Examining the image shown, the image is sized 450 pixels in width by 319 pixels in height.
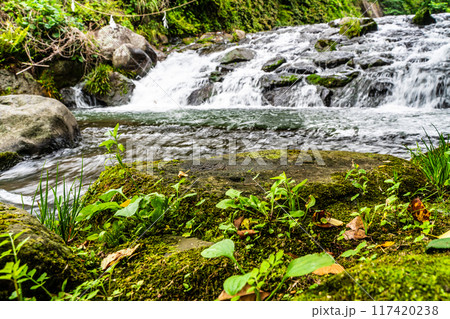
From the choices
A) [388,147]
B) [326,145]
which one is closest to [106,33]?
[326,145]

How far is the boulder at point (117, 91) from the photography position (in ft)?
31.6

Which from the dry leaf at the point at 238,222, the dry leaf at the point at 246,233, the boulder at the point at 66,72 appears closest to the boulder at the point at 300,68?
the boulder at the point at 66,72

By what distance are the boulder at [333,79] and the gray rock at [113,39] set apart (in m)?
7.83

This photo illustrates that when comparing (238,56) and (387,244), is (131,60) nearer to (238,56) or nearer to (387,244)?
(238,56)

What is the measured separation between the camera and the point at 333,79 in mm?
7836

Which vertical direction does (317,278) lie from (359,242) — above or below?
above

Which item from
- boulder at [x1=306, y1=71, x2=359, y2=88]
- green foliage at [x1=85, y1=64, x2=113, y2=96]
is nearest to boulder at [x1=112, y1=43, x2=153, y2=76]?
green foliage at [x1=85, y1=64, x2=113, y2=96]

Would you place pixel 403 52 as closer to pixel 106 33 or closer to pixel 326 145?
pixel 326 145

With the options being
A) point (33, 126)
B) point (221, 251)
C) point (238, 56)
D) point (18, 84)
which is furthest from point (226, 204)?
point (238, 56)

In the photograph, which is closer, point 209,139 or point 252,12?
point 209,139

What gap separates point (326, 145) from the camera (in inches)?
165
